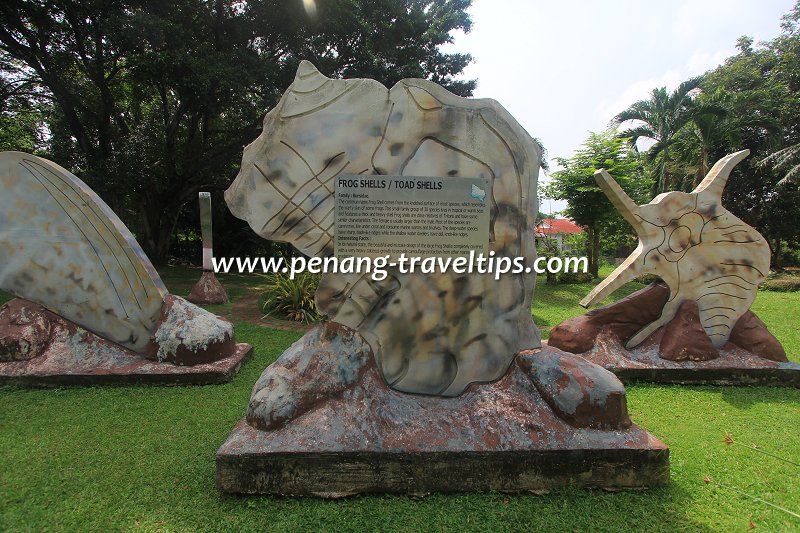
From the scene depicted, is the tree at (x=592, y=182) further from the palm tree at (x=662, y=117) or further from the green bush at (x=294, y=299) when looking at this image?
the green bush at (x=294, y=299)

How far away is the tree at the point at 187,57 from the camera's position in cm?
860

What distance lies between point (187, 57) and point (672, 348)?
8.83 m

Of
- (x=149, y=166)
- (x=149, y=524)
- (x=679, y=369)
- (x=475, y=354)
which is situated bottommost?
(x=149, y=524)

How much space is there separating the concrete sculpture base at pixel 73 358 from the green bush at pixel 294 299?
2.83 m

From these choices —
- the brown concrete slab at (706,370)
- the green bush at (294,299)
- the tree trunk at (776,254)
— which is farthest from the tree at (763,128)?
the green bush at (294,299)

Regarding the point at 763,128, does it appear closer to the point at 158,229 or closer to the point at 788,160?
the point at 788,160

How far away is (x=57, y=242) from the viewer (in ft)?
12.5

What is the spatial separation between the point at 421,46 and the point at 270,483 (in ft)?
32.3

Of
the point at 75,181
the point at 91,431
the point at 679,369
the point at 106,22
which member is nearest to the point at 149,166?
the point at 106,22

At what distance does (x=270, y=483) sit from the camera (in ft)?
7.27

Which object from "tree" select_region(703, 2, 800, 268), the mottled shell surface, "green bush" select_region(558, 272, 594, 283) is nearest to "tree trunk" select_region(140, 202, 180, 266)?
the mottled shell surface

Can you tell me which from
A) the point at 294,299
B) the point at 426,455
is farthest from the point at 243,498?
the point at 294,299

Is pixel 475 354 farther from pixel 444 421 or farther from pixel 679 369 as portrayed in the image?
pixel 679 369

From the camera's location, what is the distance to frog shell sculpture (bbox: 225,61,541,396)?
254cm
